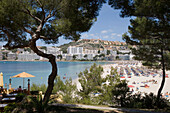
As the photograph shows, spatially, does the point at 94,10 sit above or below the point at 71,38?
above

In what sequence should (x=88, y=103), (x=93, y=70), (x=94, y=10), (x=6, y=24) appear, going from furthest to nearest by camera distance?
1. (x=93, y=70)
2. (x=88, y=103)
3. (x=94, y=10)
4. (x=6, y=24)

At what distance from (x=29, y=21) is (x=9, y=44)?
1.18m

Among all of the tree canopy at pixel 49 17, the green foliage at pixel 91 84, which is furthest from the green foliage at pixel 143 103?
the tree canopy at pixel 49 17

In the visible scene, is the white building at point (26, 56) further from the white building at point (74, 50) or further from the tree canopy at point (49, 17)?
the tree canopy at point (49, 17)

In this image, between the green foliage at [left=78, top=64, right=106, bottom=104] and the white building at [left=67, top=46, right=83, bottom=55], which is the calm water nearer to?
the green foliage at [left=78, top=64, right=106, bottom=104]

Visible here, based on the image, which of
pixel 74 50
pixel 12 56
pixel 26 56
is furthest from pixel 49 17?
pixel 12 56

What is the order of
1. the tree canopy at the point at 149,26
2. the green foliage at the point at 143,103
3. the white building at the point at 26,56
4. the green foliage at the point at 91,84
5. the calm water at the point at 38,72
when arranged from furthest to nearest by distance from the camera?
the white building at the point at 26,56 → the calm water at the point at 38,72 → the green foliage at the point at 91,84 → the green foliage at the point at 143,103 → the tree canopy at the point at 149,26

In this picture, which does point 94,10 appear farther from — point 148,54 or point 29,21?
point 148,54

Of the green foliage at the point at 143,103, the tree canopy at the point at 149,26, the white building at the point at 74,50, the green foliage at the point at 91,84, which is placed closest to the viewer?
the tree canopy at the point at 149,26

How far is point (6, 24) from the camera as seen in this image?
429cm

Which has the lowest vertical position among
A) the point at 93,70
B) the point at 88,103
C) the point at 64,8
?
the point at 88,103

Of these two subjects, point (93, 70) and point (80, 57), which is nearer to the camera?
point (93, 70)

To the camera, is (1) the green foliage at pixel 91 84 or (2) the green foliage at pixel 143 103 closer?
(2) the green foliage at pixel 143 103

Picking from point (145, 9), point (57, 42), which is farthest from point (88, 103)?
point (145, 9)
